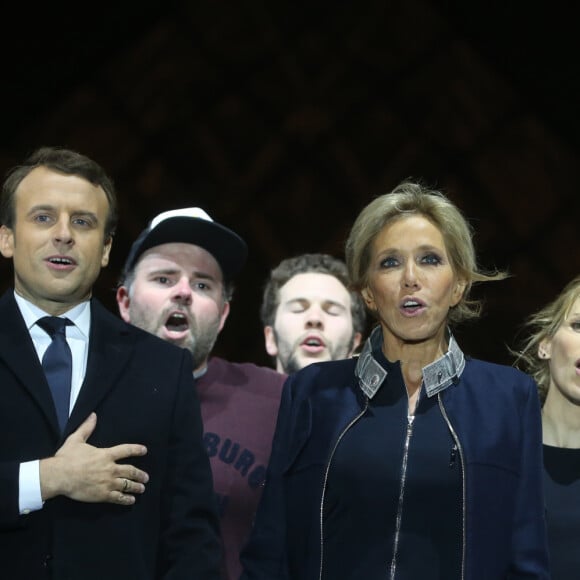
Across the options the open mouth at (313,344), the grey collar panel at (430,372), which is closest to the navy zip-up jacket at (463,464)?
the grey collar panel at (430,372)

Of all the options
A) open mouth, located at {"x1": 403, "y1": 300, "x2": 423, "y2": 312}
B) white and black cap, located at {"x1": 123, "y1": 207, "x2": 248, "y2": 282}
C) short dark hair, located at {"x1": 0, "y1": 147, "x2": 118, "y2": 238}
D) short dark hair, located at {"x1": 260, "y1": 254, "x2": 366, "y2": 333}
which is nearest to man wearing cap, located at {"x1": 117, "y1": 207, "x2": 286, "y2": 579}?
white and black cap, located at {"x1": 123, "y1": 207, "x2": 248, "y2": 282}

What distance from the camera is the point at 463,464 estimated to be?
1.74 m

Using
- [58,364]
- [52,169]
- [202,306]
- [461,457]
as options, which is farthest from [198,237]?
[461,457]

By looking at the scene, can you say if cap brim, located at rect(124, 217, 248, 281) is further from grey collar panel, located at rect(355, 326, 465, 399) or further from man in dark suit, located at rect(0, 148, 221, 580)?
grey collar panel, located at rect(355, 326, 465, 399)

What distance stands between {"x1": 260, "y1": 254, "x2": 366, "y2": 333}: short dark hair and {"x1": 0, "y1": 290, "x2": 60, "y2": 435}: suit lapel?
132 centimetres

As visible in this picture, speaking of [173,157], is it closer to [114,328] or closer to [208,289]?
[208,289]

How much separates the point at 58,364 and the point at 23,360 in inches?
2.7

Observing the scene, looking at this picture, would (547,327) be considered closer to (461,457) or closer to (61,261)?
(461,457)

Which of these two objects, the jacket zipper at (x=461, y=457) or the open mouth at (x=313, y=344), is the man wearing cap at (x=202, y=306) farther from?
the jacket zipper at (x=461, y=457)

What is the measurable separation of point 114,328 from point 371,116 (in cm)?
230

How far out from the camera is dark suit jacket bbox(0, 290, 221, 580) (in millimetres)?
1698

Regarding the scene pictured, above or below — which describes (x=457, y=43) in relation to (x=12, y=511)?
above

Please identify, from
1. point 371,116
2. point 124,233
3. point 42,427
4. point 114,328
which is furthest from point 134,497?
point 371,116

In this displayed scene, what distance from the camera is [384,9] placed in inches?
158
